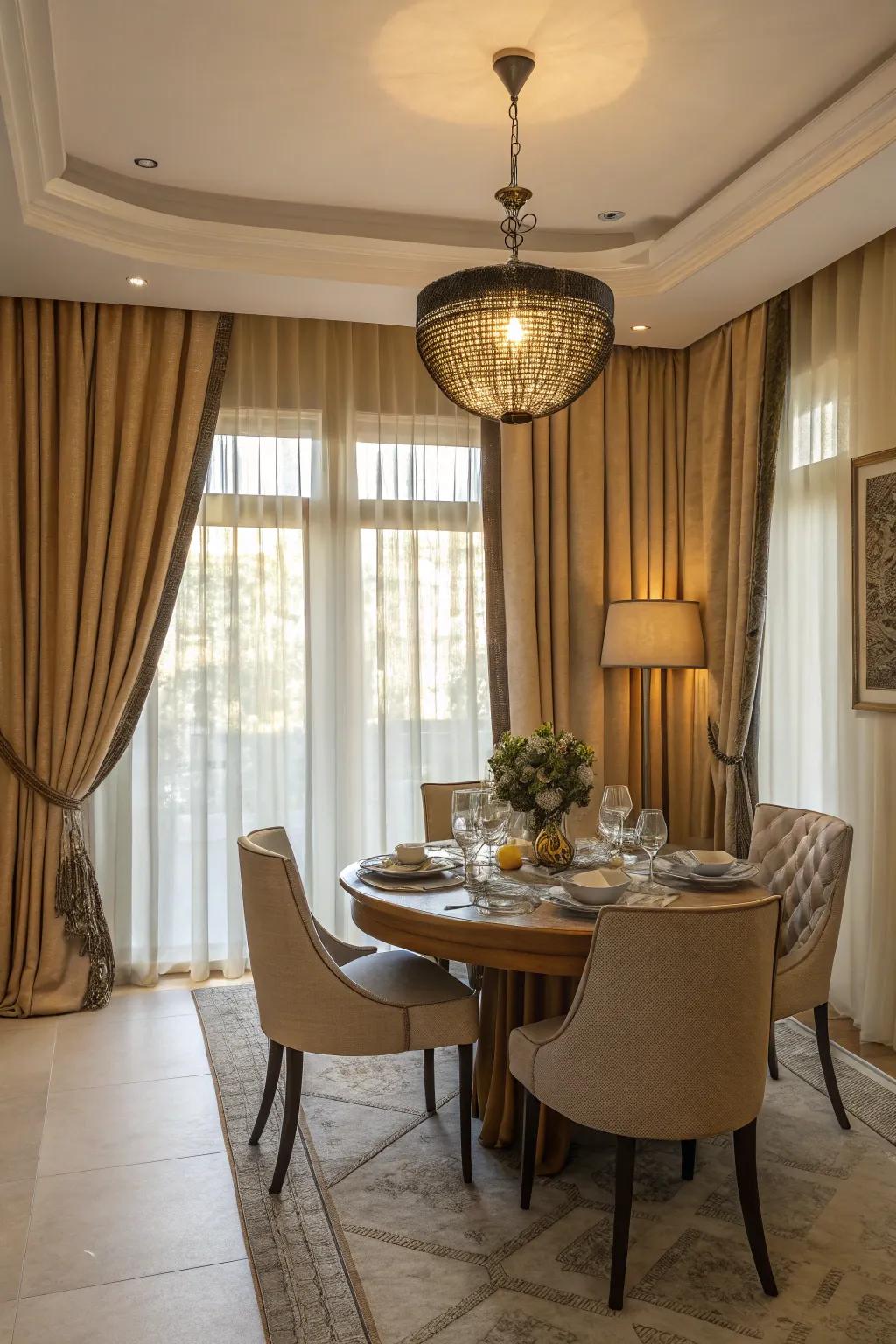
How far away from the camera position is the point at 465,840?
8.97ft

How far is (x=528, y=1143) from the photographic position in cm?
244

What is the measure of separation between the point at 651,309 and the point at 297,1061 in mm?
3130

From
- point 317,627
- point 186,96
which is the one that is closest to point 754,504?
point 317,627

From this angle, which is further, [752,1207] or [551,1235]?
[551,1235]

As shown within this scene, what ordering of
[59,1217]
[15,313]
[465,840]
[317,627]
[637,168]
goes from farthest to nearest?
[317,627], [15,313], [637,168], [465,840], [59,1217]

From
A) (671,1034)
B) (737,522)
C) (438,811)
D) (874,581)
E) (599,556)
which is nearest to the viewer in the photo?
(671,1034)

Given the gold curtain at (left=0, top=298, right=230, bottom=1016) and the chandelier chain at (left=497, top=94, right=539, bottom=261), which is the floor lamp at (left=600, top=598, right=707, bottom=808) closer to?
the chandelier chain at (left=497, top=94, right=539, bottom=261)

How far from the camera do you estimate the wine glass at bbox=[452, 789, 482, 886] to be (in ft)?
8.89

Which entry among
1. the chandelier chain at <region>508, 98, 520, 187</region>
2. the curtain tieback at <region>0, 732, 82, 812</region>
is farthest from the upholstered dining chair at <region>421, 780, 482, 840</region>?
the chandelier chain at <region>508, 98, 520, 187</region>

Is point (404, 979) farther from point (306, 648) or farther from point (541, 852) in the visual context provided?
point (306, 648)

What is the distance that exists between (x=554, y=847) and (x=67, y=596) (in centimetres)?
225

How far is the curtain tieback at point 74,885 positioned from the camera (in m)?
3.98

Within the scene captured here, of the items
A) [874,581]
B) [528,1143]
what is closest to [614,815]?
[528,1143]

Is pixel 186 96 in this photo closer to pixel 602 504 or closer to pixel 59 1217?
pixel 602 504
